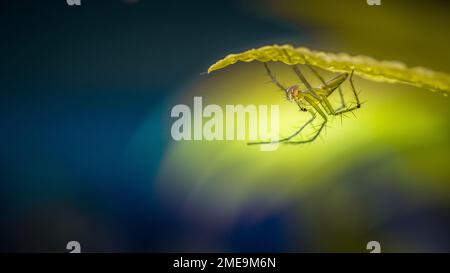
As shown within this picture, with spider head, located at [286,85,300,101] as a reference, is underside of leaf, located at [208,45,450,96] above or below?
above

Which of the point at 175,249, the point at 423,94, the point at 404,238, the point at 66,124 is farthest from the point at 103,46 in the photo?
the point at 404,238

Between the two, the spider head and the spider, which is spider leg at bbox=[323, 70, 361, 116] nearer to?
the spider

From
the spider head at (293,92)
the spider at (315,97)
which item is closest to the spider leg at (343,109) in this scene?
the spider at (315,97)

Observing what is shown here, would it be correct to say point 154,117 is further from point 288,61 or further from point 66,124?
point 288,61

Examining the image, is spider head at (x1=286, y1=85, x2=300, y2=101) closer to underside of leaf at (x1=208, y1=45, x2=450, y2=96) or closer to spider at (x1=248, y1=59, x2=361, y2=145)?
spider at (x1=248, y1=59, x2=361, y2=145)

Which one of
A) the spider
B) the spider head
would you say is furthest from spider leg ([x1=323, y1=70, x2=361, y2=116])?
the spider head
